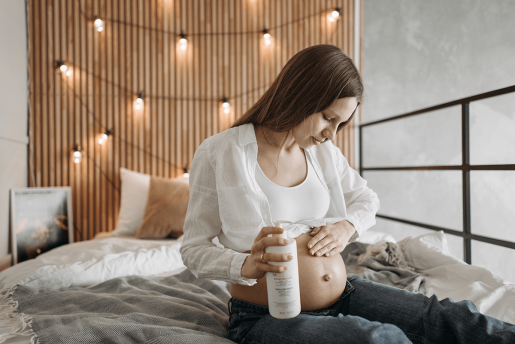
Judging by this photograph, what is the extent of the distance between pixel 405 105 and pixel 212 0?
7.31 feet

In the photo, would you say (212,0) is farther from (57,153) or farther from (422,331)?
(422,331)

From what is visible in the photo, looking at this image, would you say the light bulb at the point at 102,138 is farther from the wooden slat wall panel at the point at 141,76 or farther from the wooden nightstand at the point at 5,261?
the wooden nightstand at the point at 5,261

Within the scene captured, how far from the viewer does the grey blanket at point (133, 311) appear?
0.95 meters

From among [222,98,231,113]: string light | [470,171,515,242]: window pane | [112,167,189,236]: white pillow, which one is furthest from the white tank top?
[470,171,515,242]: window pane

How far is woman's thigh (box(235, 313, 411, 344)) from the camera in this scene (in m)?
0.73

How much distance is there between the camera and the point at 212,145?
41.9 inches

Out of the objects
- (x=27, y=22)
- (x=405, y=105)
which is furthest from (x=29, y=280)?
(x=405, y=105)

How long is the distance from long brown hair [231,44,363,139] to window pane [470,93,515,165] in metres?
3.32

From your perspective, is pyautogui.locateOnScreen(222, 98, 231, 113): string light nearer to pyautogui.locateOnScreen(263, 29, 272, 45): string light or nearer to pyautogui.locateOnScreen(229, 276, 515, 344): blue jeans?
pyautogui.locateOnScreen(263, 29, 272, 45): string light

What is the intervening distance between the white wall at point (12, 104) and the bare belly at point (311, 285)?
2.37m

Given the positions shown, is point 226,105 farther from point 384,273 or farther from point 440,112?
point 440,112

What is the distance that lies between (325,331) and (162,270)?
1312mm

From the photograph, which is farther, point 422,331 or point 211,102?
point 211,102

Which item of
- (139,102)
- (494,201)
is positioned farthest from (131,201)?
(494,201)
